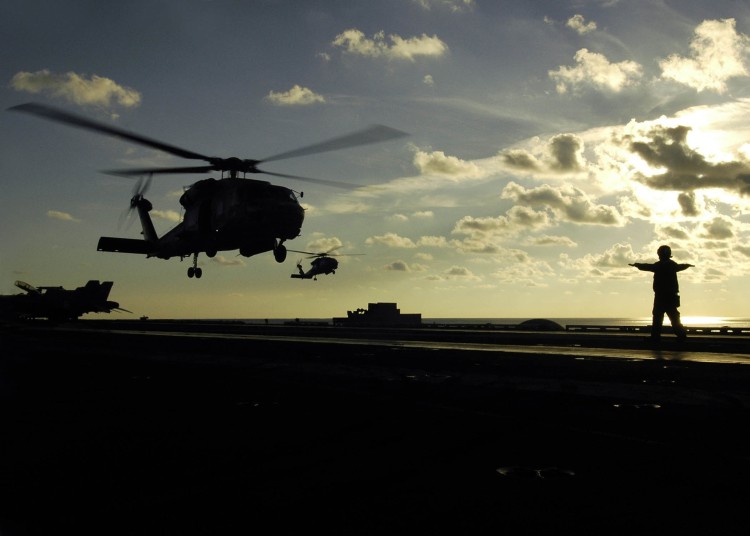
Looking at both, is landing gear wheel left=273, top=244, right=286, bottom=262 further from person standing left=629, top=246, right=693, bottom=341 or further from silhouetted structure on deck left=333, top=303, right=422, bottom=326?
silhouetted structure on deck left=333, top=303, right=422, bottom=326

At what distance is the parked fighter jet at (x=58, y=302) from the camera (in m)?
69.4

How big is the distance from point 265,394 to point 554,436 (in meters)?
5.17

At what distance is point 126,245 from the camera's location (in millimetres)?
38344

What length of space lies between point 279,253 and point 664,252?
18.6 meters

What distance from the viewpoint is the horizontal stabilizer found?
37.8m

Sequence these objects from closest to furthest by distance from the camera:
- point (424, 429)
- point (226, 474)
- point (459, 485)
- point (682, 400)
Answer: point (459, 485) → point (226, 474) → point (424, 429) → point (682, 400)

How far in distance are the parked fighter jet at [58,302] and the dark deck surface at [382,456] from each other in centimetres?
6530

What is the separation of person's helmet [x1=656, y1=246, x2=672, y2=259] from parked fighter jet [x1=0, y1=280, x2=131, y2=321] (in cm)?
6670

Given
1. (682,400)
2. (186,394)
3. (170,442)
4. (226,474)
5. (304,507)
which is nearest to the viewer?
(304,507)

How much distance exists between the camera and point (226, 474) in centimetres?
486

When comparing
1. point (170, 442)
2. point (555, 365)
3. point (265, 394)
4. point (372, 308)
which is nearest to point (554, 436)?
point (170, 442)

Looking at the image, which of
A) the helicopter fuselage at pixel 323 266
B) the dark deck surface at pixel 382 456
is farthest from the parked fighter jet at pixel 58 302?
the dark deck surface at pixel 382 456

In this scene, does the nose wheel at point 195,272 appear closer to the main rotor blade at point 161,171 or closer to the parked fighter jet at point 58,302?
the main rotor blade at point 161,171

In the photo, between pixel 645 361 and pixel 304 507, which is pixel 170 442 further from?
pixel 645 361
